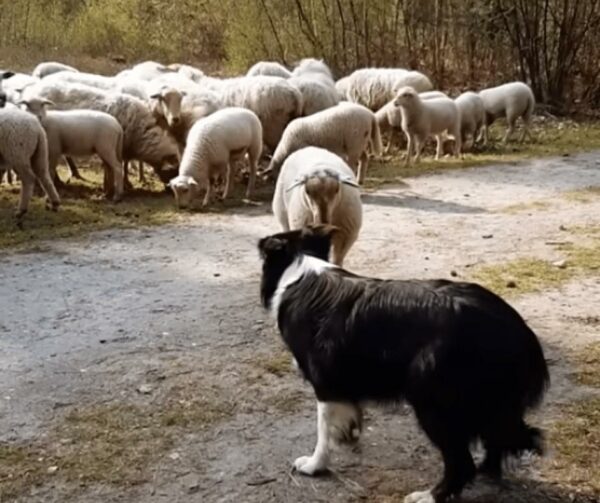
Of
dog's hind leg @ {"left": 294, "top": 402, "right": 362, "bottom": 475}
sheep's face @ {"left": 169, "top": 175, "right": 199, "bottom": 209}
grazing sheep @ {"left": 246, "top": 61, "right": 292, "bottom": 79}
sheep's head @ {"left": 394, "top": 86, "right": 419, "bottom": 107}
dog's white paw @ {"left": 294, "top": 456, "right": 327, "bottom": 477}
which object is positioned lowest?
dog's white paw @ {"left": 294, "top": 456, "right": 327, "bottom": 477}

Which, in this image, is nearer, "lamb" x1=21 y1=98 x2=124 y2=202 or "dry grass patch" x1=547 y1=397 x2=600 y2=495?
"dry grass patch" x1=547 y1=397 x2=600 y2=495

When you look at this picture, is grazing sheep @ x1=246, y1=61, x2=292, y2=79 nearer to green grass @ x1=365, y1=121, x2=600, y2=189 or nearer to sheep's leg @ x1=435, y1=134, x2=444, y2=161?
green grass @ x1=365, y1=121, x2=600, y2=189

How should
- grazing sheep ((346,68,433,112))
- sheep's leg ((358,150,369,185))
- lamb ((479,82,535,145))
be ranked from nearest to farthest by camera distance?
sheep's leg ((358,150,369,185)) → grazing sheep ((346,68,433,112)) → lamb ((479,82,535,145))

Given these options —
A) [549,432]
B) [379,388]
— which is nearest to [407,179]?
[549,432]

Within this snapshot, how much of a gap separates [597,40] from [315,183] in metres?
12.6

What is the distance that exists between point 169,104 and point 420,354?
7733 millimetres

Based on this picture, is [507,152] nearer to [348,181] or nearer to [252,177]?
[252,177]

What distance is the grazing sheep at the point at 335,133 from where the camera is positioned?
370 inches

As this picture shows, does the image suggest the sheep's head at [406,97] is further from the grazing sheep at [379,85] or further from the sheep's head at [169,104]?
the sheep's head at [169,104]

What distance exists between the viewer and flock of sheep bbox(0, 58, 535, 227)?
8.74 m

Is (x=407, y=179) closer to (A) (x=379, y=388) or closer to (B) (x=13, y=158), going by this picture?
(B) (x=13, y=158)

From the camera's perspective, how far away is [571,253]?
6746mm

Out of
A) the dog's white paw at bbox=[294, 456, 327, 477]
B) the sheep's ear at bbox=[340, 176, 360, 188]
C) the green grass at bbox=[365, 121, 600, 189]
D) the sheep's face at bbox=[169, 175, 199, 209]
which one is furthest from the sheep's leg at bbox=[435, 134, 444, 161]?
the dog's white paw at bbox=[294, 456, 327, 477]

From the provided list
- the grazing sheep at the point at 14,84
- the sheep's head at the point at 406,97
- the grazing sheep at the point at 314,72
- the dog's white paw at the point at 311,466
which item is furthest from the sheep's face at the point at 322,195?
the grazing sheep at the point at 314,72
